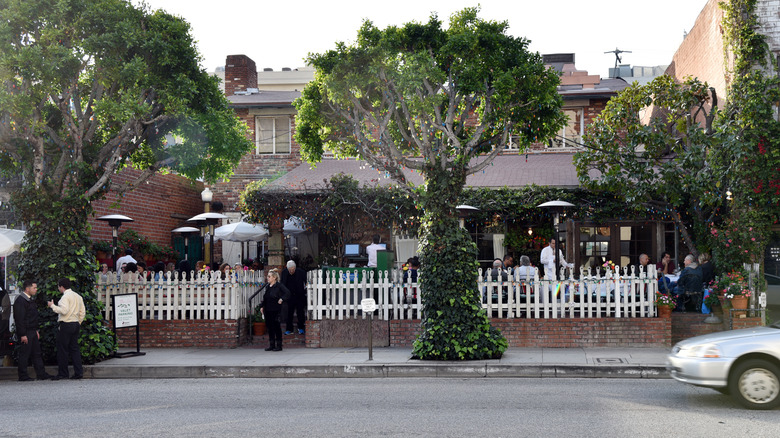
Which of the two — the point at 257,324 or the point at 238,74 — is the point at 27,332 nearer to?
the point at 257,324

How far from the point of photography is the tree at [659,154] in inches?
655

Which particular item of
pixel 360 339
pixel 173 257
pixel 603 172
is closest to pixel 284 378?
pixel 360 339

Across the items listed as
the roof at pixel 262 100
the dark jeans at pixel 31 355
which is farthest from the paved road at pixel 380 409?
the roof at pixel 262 100

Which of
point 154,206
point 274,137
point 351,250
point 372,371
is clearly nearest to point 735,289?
point 372,371

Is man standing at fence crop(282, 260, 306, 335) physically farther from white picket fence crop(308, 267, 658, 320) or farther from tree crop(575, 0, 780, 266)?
tree crop(575, 0, 780, 266)

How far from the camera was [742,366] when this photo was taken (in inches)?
334

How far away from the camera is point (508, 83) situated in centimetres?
1293

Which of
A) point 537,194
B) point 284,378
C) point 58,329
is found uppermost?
point 537,194

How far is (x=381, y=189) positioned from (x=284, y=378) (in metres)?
8.38

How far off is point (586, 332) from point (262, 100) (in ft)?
46.6

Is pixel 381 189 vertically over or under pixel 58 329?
over

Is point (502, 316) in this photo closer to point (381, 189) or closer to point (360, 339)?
point (360, 339)

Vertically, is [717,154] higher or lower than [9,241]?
higher

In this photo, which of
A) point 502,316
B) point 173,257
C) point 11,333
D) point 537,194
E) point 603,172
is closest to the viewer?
point 11,333
